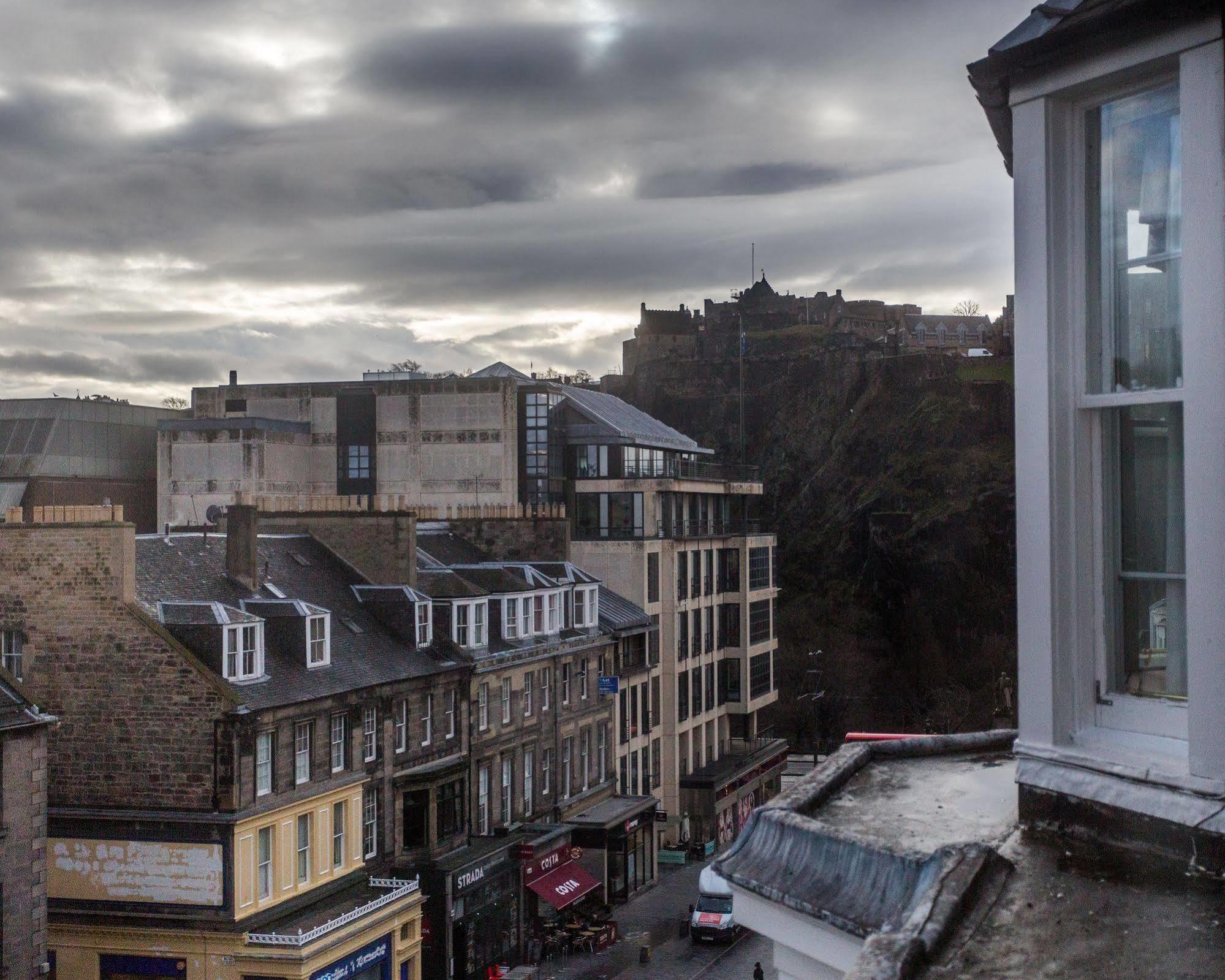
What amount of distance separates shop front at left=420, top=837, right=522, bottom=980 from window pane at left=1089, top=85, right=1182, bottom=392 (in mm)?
30553

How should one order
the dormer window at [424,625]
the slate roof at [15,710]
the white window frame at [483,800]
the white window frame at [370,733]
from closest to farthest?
the slate roof at [15,710] → the white window frame at [370,733] → the dormer window at [424,625] → the white window frame at [483,800]

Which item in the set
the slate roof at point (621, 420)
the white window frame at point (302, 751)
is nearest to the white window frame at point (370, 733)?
the white window frame at point (302, 751)

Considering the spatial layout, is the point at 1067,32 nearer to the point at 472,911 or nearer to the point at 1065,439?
the point at 1065,439

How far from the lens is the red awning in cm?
3791

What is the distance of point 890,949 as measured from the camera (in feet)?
12.4

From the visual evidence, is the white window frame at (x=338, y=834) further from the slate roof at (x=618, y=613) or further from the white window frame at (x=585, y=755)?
the slate roof at (x=618, y=613)

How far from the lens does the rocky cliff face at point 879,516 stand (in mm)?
91062

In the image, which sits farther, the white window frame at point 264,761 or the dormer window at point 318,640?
the dormer window at point 318,640

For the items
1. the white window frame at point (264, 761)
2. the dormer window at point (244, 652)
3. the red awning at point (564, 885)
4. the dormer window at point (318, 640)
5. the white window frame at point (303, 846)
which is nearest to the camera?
the white window frame at point (264, 761)

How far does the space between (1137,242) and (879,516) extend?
110 metres

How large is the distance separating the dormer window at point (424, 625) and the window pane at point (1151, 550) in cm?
3158

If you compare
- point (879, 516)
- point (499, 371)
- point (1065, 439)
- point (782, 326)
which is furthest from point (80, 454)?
point (782, 326)

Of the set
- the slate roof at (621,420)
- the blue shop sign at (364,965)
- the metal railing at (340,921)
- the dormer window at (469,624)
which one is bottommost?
the blue shop sign at (364,965)

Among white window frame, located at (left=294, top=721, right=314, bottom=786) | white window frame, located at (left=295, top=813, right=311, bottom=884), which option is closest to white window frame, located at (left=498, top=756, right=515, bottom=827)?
white window frame, located at (left=295, top=813, right=311, bottom=884)
